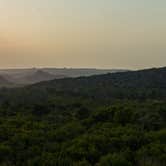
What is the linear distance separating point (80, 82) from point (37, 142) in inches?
2083

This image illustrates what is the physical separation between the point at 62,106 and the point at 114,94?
17.0 m

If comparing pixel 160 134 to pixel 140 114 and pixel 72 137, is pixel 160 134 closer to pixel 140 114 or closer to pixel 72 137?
pixel 72 137

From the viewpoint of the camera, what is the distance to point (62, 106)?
120 feet

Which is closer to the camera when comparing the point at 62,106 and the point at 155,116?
the point at 155,116

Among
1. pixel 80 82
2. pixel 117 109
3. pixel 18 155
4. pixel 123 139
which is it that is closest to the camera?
pixel 18 155

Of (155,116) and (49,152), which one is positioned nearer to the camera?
(49,152)

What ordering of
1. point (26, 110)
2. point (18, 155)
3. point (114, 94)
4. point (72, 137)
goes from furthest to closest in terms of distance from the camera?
point (114, 94)
point (26, 110)
point (72, 137)
point (18, 155)

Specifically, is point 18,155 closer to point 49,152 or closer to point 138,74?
point 49,152

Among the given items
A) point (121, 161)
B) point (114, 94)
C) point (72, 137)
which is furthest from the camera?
point (114, 94)

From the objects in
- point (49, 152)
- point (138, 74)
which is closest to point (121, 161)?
point (49, 152)

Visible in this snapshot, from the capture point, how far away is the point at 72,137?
20.2 metres

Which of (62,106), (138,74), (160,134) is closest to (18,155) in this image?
(160,134)

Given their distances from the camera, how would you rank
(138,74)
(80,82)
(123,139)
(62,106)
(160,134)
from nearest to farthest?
(123,139) → (160,134) → (62,106) → (80,82) → (138,74)

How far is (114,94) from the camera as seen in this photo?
5244 cm
